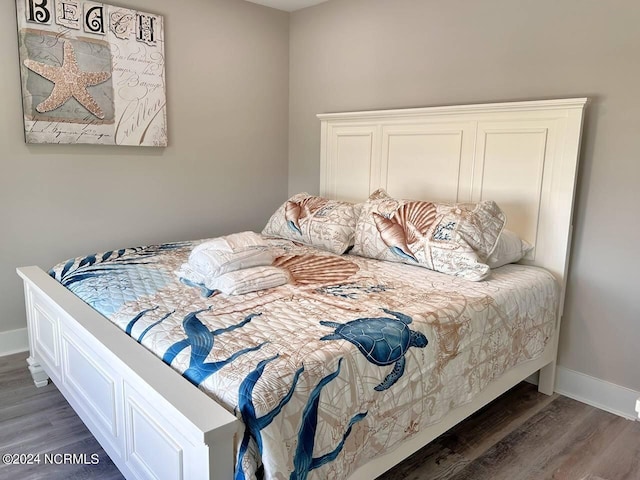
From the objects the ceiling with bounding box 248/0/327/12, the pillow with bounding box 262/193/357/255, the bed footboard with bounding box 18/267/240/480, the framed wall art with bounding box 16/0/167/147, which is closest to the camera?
the bed footboard with bounding box 18/267/240/480

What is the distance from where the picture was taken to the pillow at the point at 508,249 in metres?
2.44

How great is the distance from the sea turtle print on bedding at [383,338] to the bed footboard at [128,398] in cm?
48

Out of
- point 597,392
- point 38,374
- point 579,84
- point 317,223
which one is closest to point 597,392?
point 597,392

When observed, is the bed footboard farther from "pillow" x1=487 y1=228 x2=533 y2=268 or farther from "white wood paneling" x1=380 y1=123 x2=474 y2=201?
"white wood paneling" x1=380 y1=123 x2=474 y2=201

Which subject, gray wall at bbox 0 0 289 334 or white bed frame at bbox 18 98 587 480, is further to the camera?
gray wall at bbox 0 0 289 334

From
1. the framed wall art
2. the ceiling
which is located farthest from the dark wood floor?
the ceiling

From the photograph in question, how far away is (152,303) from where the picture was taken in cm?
190

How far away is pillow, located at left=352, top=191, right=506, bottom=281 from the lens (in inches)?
91.7

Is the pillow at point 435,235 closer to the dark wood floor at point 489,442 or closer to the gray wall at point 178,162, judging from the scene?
the dark wood floor at point 489,442

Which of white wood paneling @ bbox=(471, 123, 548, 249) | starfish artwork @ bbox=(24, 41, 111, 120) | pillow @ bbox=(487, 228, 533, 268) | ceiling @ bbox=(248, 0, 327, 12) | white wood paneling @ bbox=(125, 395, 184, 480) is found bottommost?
white wood paneling @ bbox=(125, 395, 184, 480)

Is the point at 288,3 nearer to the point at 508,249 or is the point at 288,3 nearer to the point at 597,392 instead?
the point at 508,249

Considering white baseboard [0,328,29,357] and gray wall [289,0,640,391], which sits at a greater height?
gray wall [289,0,640,391]

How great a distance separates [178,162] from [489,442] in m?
2.58

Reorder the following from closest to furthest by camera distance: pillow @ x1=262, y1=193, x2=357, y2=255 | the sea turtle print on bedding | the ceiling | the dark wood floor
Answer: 1. the sea turtle print on bedding
2. the dark wood floor
3. pillow @ x1=262, y1=193, x2=357, y2=255
4. the ceiling
